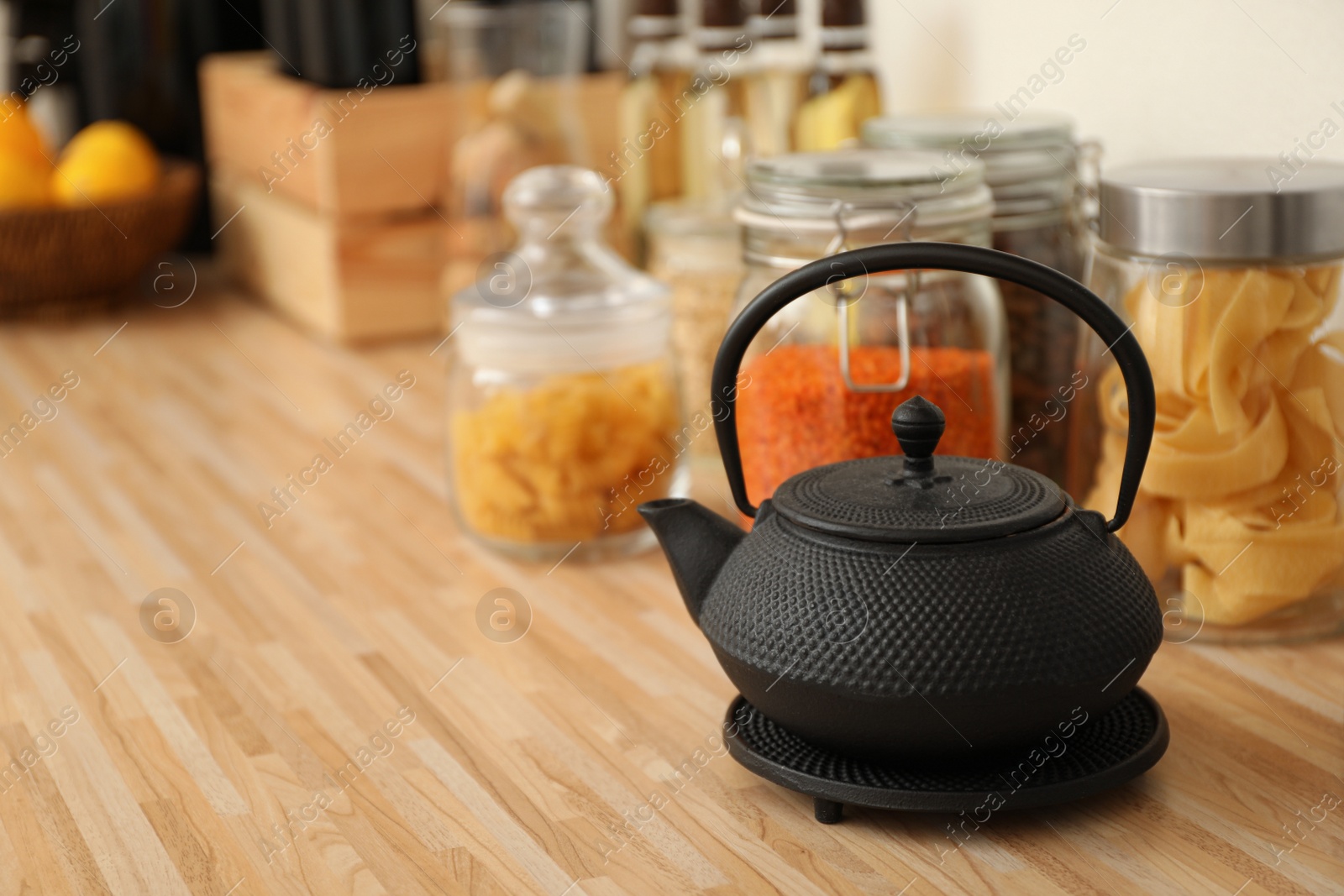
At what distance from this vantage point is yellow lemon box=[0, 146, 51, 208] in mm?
1522

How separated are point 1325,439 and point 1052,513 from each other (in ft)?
0.80

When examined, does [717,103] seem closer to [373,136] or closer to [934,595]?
[373,136]

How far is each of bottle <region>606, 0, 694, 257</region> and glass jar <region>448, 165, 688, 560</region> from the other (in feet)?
1.04

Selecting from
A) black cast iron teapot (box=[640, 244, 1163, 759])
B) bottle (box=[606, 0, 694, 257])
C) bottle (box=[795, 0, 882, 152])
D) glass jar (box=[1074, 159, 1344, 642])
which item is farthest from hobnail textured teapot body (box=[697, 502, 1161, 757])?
bottle (box=[606, 0, 694, 257])

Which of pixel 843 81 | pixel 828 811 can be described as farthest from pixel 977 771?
pixel 843 81

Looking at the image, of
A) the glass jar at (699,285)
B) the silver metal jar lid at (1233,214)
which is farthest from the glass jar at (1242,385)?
the glass jar at (699,285)

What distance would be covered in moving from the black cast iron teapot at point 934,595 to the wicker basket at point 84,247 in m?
1.12

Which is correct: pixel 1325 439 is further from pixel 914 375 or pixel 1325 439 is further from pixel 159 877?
pixel 159 877

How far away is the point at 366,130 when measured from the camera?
1.49 metres

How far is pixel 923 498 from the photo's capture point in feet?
2.04

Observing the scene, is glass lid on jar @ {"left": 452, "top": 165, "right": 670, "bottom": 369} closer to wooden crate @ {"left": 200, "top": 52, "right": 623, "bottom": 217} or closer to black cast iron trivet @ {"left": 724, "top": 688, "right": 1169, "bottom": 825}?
black cast iron trivet @ {"left": 724, "top": 688, "right": 1169, "bottom": 825}

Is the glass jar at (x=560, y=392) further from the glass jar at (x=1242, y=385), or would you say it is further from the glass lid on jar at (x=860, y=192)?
the glass jar at (x=1242, y=385)


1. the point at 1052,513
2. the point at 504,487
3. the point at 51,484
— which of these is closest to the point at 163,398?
the point at 51,484

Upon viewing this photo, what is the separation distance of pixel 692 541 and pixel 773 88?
653 millimetres
